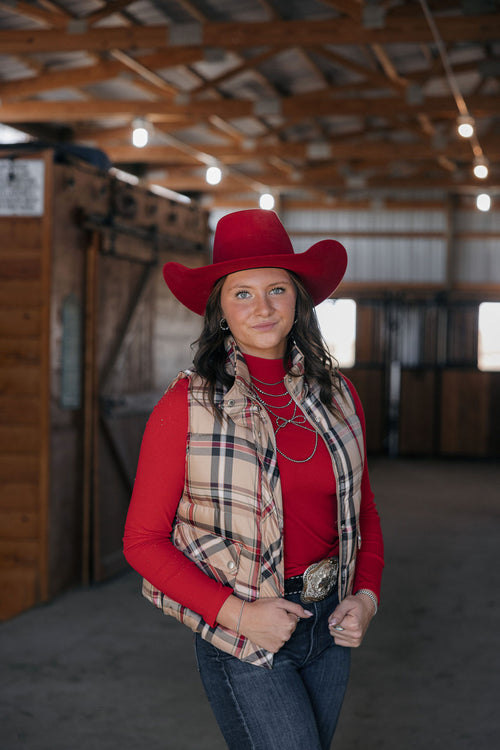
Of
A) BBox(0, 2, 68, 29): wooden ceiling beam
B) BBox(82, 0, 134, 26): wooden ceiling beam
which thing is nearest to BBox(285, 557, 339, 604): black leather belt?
BBox(0, 2, 68, 29): wooden ceiling beam

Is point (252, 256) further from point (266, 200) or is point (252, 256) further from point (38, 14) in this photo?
Result: point (266, 200)

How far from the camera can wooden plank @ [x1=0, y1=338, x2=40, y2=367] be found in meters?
4.84

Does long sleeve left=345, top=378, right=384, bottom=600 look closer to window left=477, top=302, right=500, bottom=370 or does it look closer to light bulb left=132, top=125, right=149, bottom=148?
light bulb left=132, top=125, right=149, bottom=148

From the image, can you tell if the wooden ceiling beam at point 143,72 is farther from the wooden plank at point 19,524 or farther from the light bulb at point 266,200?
the wooden plank at point 19,524

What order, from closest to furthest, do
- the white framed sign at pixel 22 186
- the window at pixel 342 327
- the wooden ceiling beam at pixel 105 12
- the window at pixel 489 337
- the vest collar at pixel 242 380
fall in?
the vest collar at pixel 242 380
the white framed sign at pixel 22 186
the wooden ceiling beam at pixel 105 12
the window at pixel 489 337
the window at pixel 342 327

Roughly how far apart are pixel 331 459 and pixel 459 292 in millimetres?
11077

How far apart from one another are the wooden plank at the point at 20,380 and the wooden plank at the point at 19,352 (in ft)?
0.11

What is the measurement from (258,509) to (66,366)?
3.59 m

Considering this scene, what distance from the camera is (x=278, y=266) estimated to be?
180cm

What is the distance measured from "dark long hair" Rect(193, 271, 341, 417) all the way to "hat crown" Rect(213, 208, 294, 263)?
65mm

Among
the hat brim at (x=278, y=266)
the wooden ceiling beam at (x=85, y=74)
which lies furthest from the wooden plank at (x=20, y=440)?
the wooden ceiling beam at (x=85, y=74)

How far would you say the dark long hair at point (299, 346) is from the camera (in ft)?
5.74

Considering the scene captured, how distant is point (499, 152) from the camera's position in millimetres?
10234

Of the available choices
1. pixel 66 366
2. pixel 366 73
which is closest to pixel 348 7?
pixel 366 73
